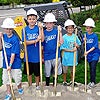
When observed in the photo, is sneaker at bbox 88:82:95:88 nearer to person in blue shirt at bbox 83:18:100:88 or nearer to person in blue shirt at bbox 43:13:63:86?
person in blue shirt at bbox 83:18:100:88

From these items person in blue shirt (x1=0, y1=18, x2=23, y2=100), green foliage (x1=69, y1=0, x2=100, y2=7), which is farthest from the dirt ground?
green foliage (x1=69, y1=0, x2=100, y2=7)

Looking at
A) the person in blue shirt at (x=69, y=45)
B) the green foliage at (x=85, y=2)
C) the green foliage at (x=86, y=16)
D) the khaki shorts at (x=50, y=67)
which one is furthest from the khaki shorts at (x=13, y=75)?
the green foliage at (x=85, y=2)

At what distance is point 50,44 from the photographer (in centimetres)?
697

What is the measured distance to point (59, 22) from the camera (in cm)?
1073

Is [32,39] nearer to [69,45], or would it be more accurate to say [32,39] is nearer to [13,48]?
[13,48]

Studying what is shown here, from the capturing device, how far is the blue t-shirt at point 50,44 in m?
6.91

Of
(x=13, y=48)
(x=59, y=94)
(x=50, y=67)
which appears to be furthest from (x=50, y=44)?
(x=59, y=94)

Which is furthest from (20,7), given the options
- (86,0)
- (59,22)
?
(59,22)

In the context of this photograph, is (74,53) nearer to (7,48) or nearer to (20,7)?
(7,48)

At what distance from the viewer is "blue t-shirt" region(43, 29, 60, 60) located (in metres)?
6.91

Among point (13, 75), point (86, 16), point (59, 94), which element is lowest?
point (59, 94)

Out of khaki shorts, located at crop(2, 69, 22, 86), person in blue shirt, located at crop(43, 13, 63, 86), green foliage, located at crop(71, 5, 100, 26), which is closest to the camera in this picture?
khaki shorts, located at crop(2, 69, 22, 86)

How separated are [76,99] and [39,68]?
939 mm

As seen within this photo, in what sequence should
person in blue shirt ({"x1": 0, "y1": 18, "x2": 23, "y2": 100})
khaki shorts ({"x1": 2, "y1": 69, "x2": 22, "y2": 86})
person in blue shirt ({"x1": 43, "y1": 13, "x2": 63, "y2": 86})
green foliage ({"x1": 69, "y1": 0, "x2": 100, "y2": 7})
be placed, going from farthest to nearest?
green foliage ({"x1": 69, "y1": 0, "x2": 100, "y2": 7}) < person in blue shirt ({"x1": 43, "y1": 13, "x2": 63, "y2": 86}) < khaki shorts ({"x1": 2, "y1": 69, "x2": 22, "y2": 86}) < person in blue shirt ({"x1": 0, "y1": 18, "x2": 23, "y2": 100})
